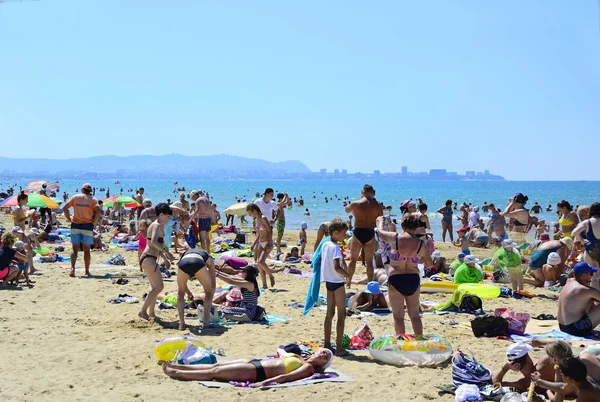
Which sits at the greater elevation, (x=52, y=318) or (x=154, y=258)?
(x=154, y=258)

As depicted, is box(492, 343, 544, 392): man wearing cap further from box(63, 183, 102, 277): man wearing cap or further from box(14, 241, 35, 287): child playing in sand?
box(63, 183, 102, 277): man wearing cap

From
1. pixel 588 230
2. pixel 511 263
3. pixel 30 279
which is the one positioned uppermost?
pixel 588 230

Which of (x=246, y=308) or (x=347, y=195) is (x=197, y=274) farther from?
(x=347, y=195)

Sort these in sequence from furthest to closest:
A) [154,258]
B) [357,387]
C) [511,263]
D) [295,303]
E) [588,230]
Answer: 1. [511,263]
2. [295,303]
3. [588,230]
4. [154,258]
5. [357,387]

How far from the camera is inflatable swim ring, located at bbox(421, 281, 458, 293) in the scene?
993cm

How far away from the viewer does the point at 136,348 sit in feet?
21.3

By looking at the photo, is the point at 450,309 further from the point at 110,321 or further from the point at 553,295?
the point at 110,321

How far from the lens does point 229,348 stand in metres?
6.55

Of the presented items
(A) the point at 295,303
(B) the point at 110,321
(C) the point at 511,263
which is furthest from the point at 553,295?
(B) the point at 110,321

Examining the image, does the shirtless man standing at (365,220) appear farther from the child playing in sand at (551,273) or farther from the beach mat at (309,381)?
the beach mat at (309,381)

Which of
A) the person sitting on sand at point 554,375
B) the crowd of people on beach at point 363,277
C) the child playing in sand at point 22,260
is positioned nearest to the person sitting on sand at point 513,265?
the crowd of people on beach at point 363,277

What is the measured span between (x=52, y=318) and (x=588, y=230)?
6946 mm

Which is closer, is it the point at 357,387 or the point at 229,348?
the point at 357,387

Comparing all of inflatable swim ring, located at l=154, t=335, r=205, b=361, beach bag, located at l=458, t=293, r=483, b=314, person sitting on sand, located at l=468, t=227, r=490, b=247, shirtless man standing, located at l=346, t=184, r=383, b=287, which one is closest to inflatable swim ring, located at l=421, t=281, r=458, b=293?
shirtless man standing, located at l=346, t=184, r=383, b=287
